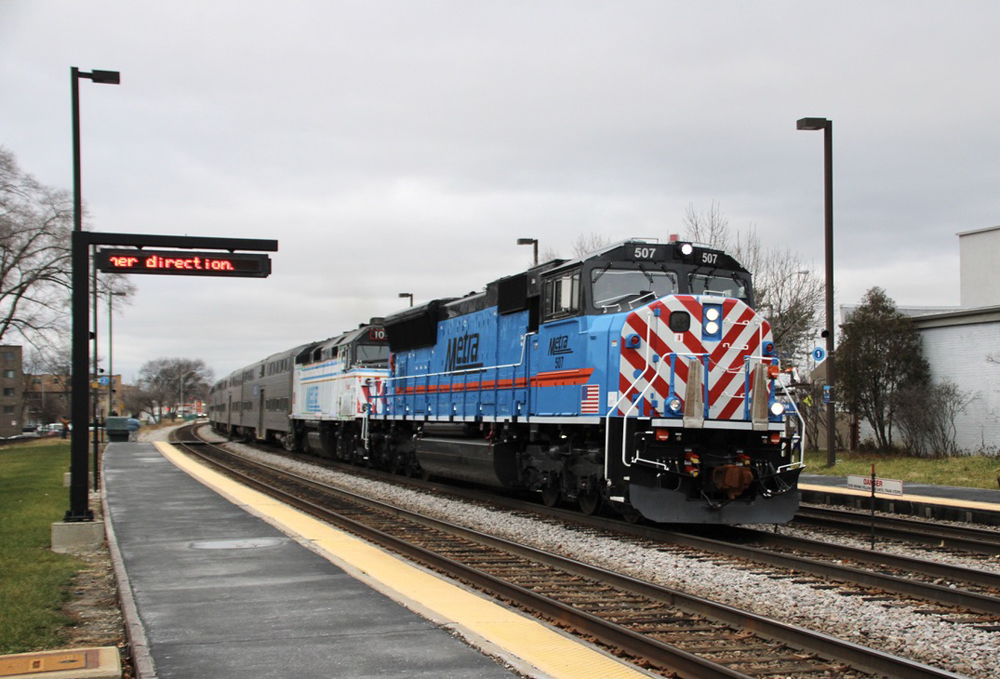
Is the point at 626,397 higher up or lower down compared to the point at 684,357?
lower down

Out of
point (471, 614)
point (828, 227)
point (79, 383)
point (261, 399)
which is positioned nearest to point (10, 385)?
point (261, 399)

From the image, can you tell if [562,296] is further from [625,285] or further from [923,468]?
[923,468]

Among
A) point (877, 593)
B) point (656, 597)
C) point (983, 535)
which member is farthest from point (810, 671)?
point (983, 535)

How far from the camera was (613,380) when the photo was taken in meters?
12.9

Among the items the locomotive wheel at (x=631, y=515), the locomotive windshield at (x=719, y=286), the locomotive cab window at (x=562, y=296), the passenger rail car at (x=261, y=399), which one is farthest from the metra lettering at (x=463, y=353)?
the passenger rail car at (x=261, y=399)

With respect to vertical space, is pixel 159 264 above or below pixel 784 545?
above

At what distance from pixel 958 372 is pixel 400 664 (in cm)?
2620

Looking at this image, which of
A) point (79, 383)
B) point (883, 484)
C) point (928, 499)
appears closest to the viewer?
point (883, 484)

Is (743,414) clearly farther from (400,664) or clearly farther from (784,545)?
(400,664)

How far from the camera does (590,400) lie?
44.2 feet

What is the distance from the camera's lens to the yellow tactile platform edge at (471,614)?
6.46 meters

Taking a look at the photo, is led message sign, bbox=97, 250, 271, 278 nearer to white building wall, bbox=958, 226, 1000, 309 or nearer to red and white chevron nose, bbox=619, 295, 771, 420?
red and white chevron nose, bbox=619, 295, 771, 420

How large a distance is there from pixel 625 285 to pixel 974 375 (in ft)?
60.5

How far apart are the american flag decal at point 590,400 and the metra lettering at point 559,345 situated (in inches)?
31.8
